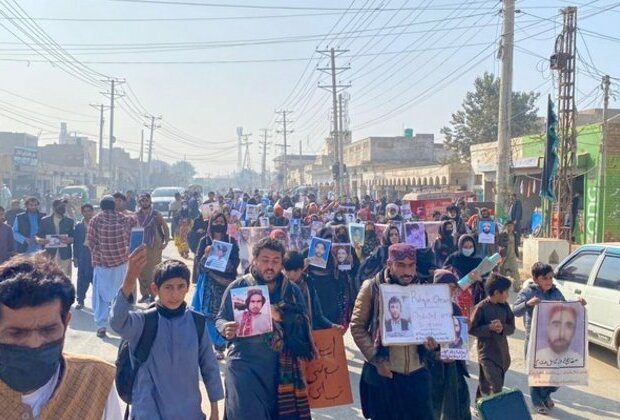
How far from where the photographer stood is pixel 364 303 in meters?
4.41

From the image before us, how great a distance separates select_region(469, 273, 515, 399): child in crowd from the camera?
17.8 feet

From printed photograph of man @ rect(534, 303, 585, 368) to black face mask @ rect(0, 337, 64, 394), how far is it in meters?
4.60

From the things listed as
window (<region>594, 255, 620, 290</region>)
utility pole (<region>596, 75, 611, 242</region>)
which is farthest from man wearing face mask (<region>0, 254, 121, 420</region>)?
utility pole (<region>596, 75, 611, 242</region>)

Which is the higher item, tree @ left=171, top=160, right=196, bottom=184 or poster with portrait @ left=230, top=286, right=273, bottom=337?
tree @ left=171, top=160, right=196, bottom=184

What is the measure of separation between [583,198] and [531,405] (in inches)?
657

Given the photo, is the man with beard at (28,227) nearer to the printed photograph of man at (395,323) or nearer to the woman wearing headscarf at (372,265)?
the woman wearing headscarf at (372,265)

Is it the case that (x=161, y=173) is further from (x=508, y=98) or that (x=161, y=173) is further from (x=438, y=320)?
(x=438, y=320)

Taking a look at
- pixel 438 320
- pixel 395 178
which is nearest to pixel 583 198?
pixel 438 320

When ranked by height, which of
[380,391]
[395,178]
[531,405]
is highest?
[395,178]

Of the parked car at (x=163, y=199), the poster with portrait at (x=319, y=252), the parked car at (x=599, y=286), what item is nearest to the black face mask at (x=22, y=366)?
the poster with portrait at (x=319, y=252)

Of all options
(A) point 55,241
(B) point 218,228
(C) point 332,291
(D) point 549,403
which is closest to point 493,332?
(D) point 549,403

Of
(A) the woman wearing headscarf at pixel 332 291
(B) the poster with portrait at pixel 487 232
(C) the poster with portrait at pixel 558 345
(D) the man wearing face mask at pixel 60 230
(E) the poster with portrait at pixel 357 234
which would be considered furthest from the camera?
(B) the poster with portrait at pixel 487 232

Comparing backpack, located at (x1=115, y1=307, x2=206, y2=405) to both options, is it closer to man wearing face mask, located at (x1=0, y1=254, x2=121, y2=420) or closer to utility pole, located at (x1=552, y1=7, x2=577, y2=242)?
man wearing face mask, located at (x1=0, y1=254, x2=121, y2=420)

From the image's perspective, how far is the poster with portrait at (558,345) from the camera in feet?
18.3
